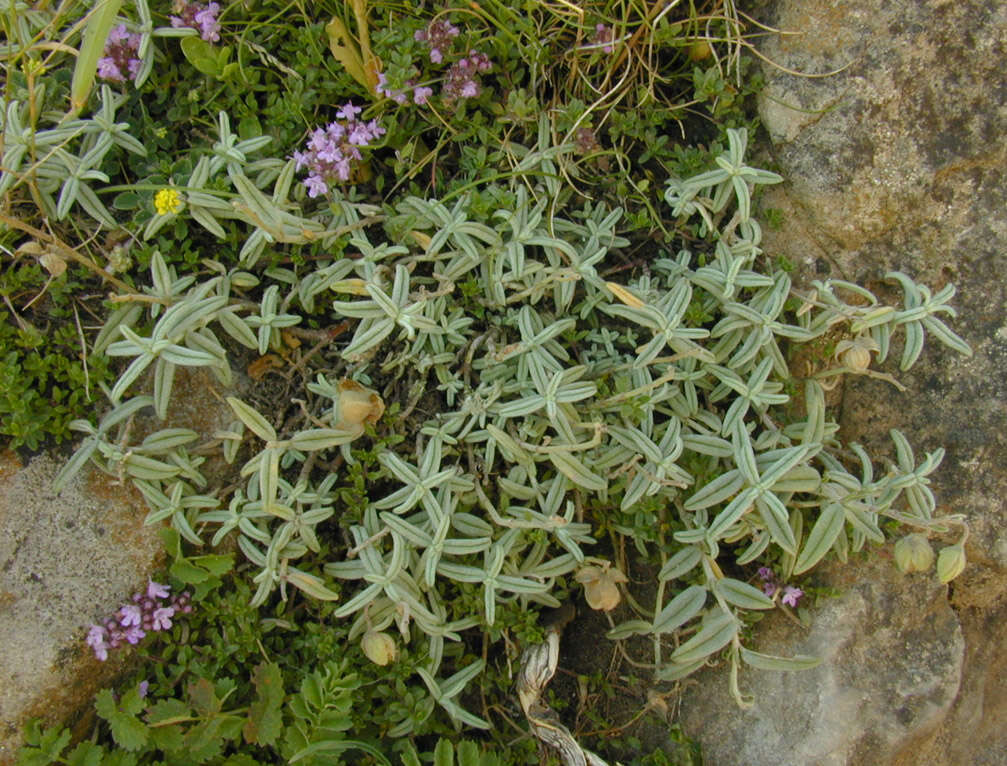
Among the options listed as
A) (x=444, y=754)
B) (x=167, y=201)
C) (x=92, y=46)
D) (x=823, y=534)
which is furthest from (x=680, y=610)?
(x=92, y=46)

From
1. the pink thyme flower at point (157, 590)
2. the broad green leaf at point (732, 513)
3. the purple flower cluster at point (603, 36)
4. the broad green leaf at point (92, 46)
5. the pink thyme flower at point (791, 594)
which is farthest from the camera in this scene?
the purple flower cluster at point (603, 36)

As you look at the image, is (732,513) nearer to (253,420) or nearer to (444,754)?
(444,754)

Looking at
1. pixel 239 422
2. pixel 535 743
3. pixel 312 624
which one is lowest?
pixel 535 743

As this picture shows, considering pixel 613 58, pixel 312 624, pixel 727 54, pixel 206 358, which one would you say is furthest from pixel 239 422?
pixel 727 54

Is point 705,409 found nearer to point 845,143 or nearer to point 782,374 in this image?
point 782,374

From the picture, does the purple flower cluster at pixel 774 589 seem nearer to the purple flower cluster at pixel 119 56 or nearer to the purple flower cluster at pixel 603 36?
the purple flower cluster at pixel 603 36

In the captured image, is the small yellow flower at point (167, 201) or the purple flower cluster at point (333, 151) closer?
the small yellow flower at point (167, 201)

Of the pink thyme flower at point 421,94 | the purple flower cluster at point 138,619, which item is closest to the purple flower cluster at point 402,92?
the pink thyme flower at point 421,94
